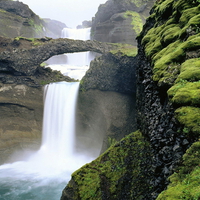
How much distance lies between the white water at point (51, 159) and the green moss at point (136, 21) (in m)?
19.3

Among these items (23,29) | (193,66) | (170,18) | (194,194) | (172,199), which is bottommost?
(172,199)

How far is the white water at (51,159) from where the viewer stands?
18.5 m

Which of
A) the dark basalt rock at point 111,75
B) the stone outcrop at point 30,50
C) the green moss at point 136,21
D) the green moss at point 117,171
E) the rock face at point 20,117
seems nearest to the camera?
the green moss at point 117,171

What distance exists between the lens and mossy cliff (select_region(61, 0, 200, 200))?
4903 mm

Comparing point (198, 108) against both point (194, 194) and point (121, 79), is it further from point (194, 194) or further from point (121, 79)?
point (121, 79)

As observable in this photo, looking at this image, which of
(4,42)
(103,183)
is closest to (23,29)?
(4,42)

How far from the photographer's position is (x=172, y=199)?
3.78 meters

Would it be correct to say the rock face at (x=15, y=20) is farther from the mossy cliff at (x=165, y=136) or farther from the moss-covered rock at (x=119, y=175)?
the moss-covered rock at (x=119, y=175)

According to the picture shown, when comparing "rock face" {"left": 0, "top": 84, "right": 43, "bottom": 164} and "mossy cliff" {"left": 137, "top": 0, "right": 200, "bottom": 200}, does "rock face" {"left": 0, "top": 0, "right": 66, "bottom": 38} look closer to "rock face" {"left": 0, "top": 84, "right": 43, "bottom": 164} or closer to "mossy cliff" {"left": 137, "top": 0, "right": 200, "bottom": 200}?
"rock face" {"left": 0, "top": 84, "right": 43, "bottom": 164}

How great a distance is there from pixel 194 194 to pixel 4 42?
30243 mm

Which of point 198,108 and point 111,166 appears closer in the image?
point 198,108

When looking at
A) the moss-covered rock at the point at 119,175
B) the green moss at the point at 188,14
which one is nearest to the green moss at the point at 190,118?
the moss-covered rock at the point at 119,175

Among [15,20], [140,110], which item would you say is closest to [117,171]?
[140,110]

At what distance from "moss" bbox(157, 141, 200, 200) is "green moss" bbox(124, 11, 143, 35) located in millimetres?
36544
